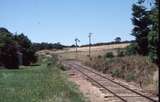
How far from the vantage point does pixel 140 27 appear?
78.1 metres

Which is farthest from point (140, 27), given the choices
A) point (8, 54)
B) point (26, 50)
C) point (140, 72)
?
point (140, 72)

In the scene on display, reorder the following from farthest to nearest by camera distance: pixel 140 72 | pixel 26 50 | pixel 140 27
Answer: pixel 26 50, pixel 140 27, pixel 140 72

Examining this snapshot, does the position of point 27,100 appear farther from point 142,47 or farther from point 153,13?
point 142,47

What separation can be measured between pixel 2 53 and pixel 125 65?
35096 mm

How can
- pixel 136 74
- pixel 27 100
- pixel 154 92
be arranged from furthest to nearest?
pixel 136 74
pixel 154 92
pixel 27 100

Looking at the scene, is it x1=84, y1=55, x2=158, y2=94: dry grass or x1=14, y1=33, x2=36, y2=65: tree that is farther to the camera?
x1=14, y1=33, x2=36, y2=65: tree

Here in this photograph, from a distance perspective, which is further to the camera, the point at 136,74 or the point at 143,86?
the point at 136,74

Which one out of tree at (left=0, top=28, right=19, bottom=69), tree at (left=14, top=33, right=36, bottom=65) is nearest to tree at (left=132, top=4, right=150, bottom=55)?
tree at (left=0, top=28, right=19, bottom=69)

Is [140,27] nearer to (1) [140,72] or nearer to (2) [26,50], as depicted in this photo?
(2) [26,50]

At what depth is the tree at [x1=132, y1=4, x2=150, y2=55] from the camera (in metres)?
74.9

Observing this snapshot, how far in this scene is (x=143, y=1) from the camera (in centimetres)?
2367

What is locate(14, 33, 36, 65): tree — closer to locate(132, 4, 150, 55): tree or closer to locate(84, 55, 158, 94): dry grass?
locate(132, 4, 150, 55): tree

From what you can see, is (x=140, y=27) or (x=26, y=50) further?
(x=26, y=50)

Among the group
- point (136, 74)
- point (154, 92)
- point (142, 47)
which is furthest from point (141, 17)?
point (154, 92)
